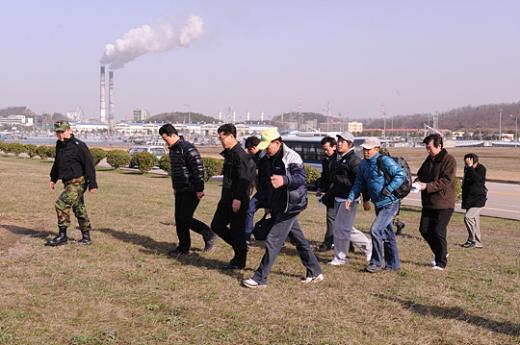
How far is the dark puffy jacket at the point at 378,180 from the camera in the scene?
5699 millimetres

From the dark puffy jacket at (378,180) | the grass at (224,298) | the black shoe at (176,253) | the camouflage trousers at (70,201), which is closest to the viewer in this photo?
the grass at (224,298)

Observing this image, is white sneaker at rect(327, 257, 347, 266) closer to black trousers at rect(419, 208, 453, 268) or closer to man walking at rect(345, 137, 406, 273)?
man walking at rect(345, 137, 406, 273)

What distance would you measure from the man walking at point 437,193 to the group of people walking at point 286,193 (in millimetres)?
12

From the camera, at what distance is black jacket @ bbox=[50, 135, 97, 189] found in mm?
6652

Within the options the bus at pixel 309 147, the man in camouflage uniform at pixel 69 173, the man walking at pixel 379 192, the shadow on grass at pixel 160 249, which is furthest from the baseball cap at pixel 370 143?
the bus at pixel 309 147

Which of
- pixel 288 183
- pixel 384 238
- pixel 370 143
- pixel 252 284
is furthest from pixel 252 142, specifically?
pixel 252 284

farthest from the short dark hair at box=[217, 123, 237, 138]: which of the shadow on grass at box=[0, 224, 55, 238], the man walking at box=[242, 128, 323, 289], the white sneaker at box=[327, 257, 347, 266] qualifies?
the shadow on grass at box=[0, 224, 55, 238]

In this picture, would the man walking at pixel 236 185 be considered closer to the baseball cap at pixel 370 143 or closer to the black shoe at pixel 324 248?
the baseball cap at pixel 370 143

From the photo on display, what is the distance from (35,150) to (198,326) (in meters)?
33.7

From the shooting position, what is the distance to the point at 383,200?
583 cm

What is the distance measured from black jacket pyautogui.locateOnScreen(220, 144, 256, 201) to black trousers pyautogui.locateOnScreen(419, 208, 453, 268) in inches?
85.7

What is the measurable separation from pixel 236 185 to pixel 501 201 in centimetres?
1653

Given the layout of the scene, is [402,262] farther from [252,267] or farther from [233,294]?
[233,294]

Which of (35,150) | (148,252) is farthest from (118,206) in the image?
(35,150)
